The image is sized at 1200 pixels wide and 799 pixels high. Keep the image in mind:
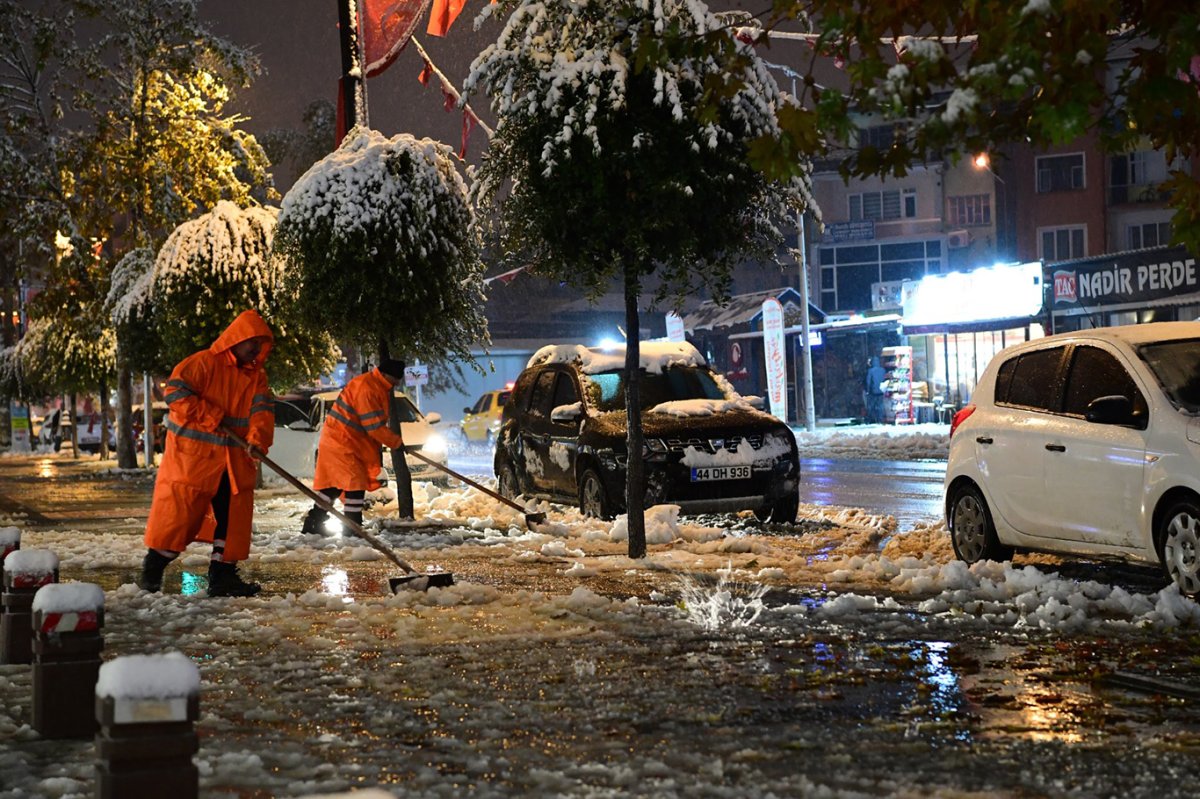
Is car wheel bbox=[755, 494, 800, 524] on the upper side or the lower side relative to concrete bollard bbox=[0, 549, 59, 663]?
lower

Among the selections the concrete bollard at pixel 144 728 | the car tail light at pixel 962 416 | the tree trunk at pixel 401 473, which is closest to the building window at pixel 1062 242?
the tree trunk at pixel 401 473

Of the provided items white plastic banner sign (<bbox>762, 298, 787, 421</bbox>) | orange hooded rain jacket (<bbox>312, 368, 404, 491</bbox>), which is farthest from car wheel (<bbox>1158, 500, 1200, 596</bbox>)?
white plastic banner sign (<bbox>762, 298, 787, 421</bbox>)

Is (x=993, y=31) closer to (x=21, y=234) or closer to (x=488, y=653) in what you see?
(x=488, y=653)

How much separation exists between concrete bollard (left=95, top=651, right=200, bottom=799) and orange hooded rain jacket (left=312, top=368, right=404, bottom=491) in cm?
1007

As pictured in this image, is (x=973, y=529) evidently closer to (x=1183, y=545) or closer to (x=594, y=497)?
(x=1183, y=545)

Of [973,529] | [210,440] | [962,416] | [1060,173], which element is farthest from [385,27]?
[1060,173]

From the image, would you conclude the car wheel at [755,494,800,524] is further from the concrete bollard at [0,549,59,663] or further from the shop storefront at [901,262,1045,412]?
the shop storefront at [901,262,1045,412]

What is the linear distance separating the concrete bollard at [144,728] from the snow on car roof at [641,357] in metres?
13.0

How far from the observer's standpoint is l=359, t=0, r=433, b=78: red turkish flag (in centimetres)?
1792

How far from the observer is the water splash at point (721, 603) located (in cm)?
902

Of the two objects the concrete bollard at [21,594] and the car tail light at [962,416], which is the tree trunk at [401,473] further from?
the concrete bollard at [21,594]

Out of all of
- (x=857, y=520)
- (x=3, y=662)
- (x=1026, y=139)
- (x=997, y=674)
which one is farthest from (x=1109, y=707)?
(x=857, y=520)

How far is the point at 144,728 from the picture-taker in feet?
14.4

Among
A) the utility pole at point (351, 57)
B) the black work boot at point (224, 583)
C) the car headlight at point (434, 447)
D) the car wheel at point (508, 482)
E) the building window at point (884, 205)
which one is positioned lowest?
the black work boot at point (224, 583)
